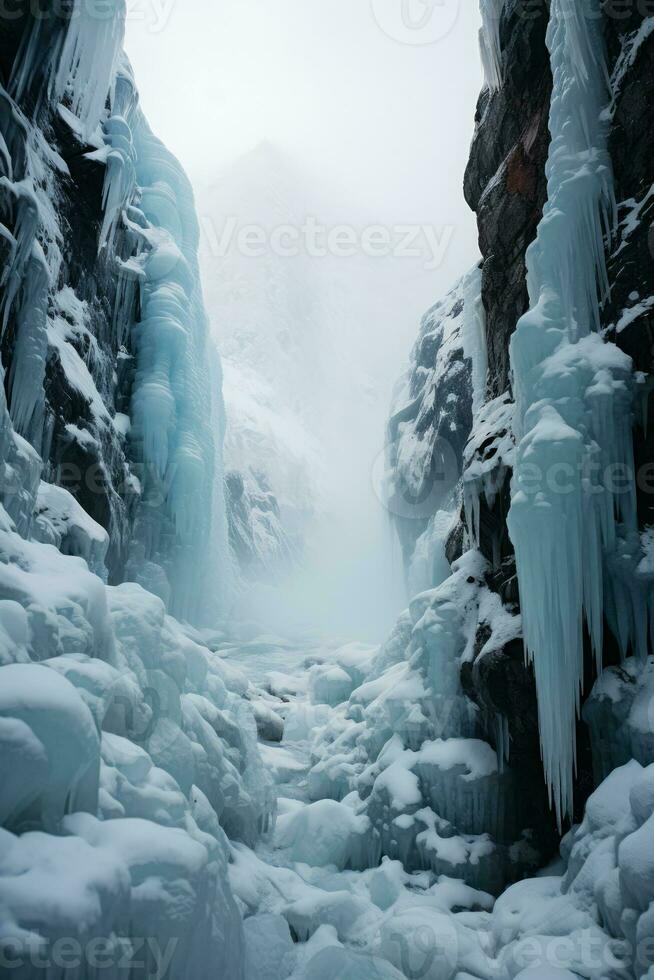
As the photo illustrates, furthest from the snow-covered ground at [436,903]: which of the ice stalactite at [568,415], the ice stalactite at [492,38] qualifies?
the ice stalactite at [492,38]

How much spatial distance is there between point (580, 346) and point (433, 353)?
690 inches

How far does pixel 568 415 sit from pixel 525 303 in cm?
304

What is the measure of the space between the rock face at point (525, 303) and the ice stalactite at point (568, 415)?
0.58 ft

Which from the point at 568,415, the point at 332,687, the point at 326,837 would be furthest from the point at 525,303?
the point at 332,687

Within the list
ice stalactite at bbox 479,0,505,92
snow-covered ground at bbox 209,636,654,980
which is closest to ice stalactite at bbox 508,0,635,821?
snow-covered ground at bbox 209,636,654,980

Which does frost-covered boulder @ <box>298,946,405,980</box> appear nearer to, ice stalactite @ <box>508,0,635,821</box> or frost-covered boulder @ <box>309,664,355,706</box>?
ice stalactite @ <box>508,0,635,821</box>

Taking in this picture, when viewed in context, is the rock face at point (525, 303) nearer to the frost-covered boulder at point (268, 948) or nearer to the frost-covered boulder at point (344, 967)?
the frost-covered boulder at point (344, 967)

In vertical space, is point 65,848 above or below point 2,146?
below

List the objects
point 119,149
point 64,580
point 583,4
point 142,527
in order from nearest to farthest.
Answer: point 64,580, point 583,4, point 119,149, point 142,527

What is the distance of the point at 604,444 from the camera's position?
19.2 feet

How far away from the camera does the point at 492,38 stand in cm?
920

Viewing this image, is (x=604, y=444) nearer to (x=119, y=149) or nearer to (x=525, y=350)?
(x=525, y=350)

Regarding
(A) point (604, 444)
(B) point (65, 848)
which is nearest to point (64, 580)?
(B) point (65, 848)

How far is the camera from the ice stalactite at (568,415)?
5.68 metres
